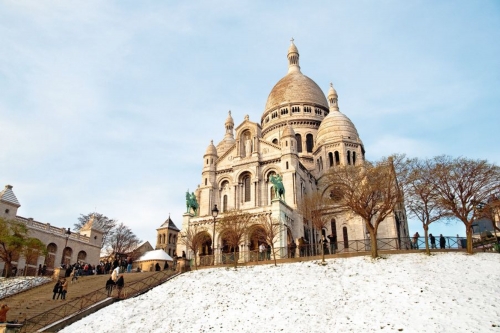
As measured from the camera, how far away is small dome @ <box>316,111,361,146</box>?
2063 inches

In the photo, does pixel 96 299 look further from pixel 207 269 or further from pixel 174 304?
pixel 207 269

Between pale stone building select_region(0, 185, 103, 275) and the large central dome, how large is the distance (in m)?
32.4

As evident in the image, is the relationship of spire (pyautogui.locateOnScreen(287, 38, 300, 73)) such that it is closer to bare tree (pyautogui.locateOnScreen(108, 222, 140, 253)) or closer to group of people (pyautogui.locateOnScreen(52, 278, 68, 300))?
bare tree (pyautogui.locateOnScreen(108, 222, 140, 253))

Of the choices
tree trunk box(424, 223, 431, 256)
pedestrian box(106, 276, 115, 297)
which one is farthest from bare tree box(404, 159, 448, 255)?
pedestrian box(106, 276, 115, 297)

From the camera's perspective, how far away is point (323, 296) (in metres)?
19.4

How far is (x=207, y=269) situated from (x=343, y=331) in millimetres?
14383

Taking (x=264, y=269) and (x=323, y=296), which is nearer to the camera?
(x=323, y=296)

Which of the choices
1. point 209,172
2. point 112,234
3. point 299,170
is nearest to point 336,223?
point 299,170

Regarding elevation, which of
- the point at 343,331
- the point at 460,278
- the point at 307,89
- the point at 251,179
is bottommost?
the point at 343,331

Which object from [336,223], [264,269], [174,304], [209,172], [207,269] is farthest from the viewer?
[209,172]

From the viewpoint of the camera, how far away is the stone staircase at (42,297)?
2231cm

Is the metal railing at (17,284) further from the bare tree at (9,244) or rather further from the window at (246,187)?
the window at (246,187)

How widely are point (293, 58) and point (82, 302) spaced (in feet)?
196

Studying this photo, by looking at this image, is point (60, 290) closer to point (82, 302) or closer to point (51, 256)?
point (82, 302)
